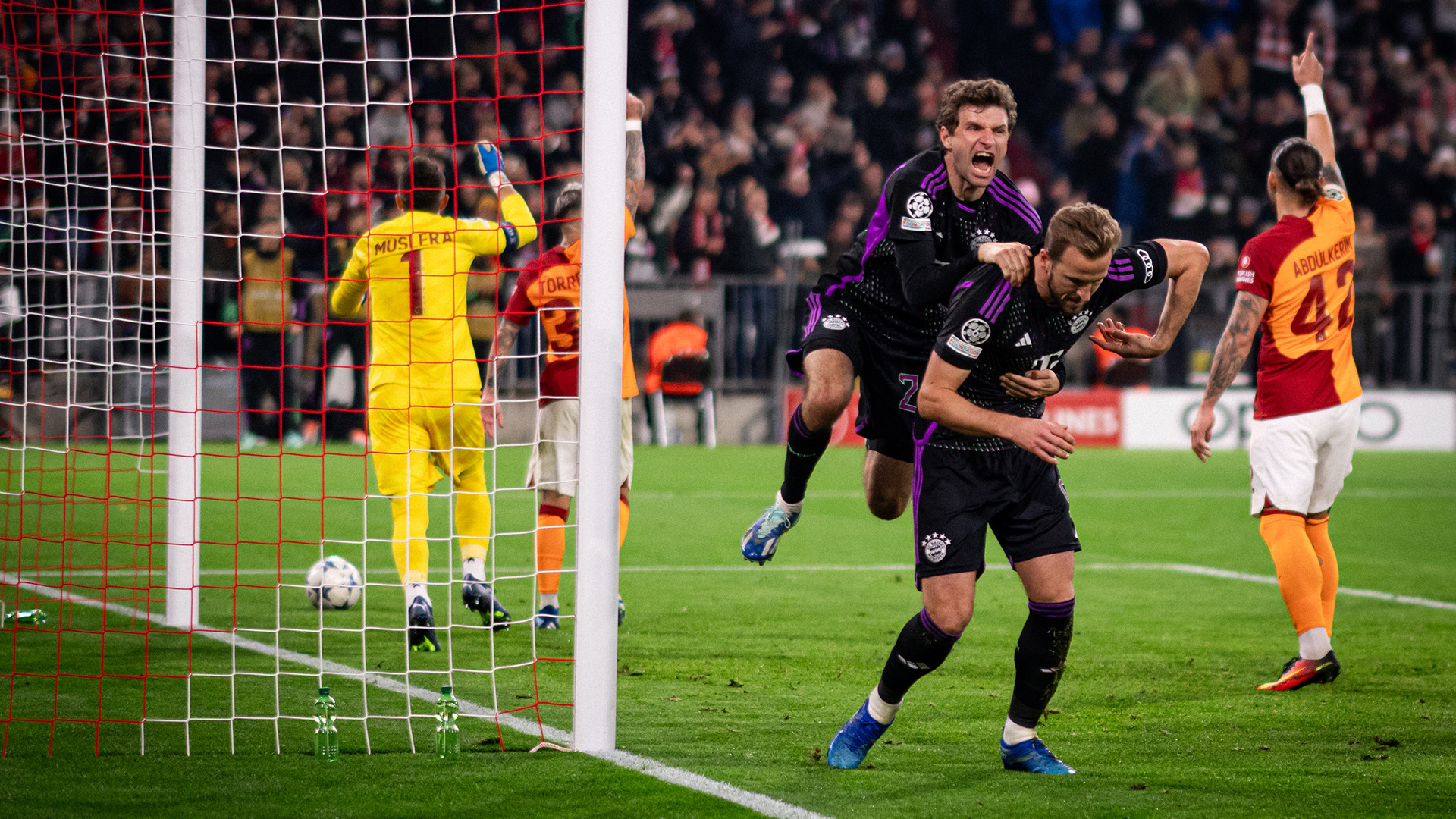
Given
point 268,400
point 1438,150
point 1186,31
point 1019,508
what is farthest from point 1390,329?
point 1019,508

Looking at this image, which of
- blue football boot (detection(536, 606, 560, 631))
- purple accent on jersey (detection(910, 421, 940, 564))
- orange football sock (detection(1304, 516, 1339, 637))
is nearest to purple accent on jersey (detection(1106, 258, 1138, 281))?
purple accent on jersey (detection(910, 421, 940, 564))

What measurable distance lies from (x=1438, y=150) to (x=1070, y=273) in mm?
20612

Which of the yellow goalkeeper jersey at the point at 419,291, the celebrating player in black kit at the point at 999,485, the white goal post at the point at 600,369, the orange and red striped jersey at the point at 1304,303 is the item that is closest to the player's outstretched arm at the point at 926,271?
the celebrating player in black kit at the point at 999,485

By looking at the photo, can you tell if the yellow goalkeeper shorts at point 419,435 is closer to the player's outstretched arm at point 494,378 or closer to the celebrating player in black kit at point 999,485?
the player's outstretched arm at point 494,378

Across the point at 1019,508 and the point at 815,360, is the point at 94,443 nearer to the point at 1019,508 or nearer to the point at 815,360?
the point at 815,360

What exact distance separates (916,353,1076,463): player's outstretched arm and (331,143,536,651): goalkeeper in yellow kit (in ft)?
9.30

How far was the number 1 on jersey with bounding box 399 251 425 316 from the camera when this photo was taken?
7.17m

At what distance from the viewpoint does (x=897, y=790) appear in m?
4.46

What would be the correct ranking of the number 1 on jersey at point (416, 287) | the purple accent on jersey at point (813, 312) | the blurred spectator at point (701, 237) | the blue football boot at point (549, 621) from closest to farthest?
the purple accent on jersey at point (813, 312), the number 1 on jersey at point (416, 287), the blue football boot at point (549, 621), the blurred spectator at point (701, 237)

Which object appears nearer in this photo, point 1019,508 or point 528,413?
point 1019,508

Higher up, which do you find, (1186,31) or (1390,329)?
(1186,31)

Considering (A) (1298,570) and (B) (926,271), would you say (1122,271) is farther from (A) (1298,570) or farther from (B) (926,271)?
(A) (1298,570)

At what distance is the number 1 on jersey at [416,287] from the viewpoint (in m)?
7.17

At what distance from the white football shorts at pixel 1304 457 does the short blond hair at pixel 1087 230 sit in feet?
8.49
